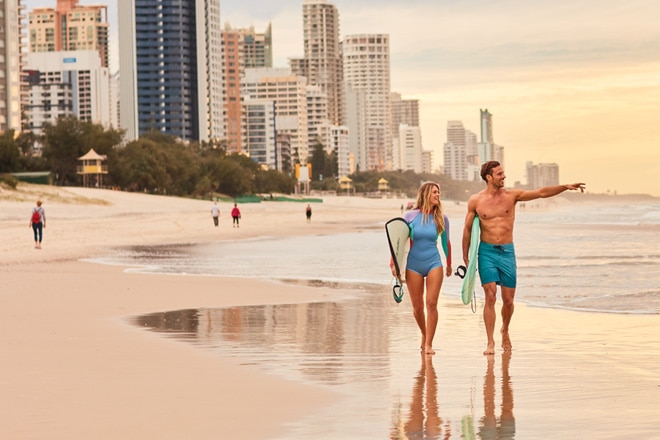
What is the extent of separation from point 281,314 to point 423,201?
4.44m

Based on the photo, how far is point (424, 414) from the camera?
6770 millimetres

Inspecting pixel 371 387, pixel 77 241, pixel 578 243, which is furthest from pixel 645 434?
pixel 77 241

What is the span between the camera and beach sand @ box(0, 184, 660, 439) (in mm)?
6402

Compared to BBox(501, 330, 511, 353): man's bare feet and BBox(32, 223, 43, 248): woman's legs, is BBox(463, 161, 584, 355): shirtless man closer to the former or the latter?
BBox(501, 330, 511, 353): man's bare feet

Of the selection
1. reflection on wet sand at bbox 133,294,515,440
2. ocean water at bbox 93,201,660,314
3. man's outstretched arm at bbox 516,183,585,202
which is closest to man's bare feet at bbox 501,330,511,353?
reflection on wet sand at bbox 133,294,515,440

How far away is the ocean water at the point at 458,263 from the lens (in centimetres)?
1614

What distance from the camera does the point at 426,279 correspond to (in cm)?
975

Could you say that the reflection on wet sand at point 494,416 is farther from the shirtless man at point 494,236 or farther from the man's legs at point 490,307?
the shirtless man at point 494,236

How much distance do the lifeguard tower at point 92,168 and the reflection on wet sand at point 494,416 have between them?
83.8 metres

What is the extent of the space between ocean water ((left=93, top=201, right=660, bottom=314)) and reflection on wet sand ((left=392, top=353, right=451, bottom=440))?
244 inches

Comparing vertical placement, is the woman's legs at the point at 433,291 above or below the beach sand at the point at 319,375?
above

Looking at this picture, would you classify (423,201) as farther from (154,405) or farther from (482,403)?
(154,405)

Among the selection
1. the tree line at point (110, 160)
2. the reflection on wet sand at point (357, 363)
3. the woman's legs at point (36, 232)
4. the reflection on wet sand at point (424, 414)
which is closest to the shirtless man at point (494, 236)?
the reflection on wet sand at point (357, 363)

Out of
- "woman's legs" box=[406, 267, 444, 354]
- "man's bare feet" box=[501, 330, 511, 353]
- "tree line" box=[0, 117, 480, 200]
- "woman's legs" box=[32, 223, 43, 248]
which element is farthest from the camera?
"tree line" box=[0, 117, 480, 200]
